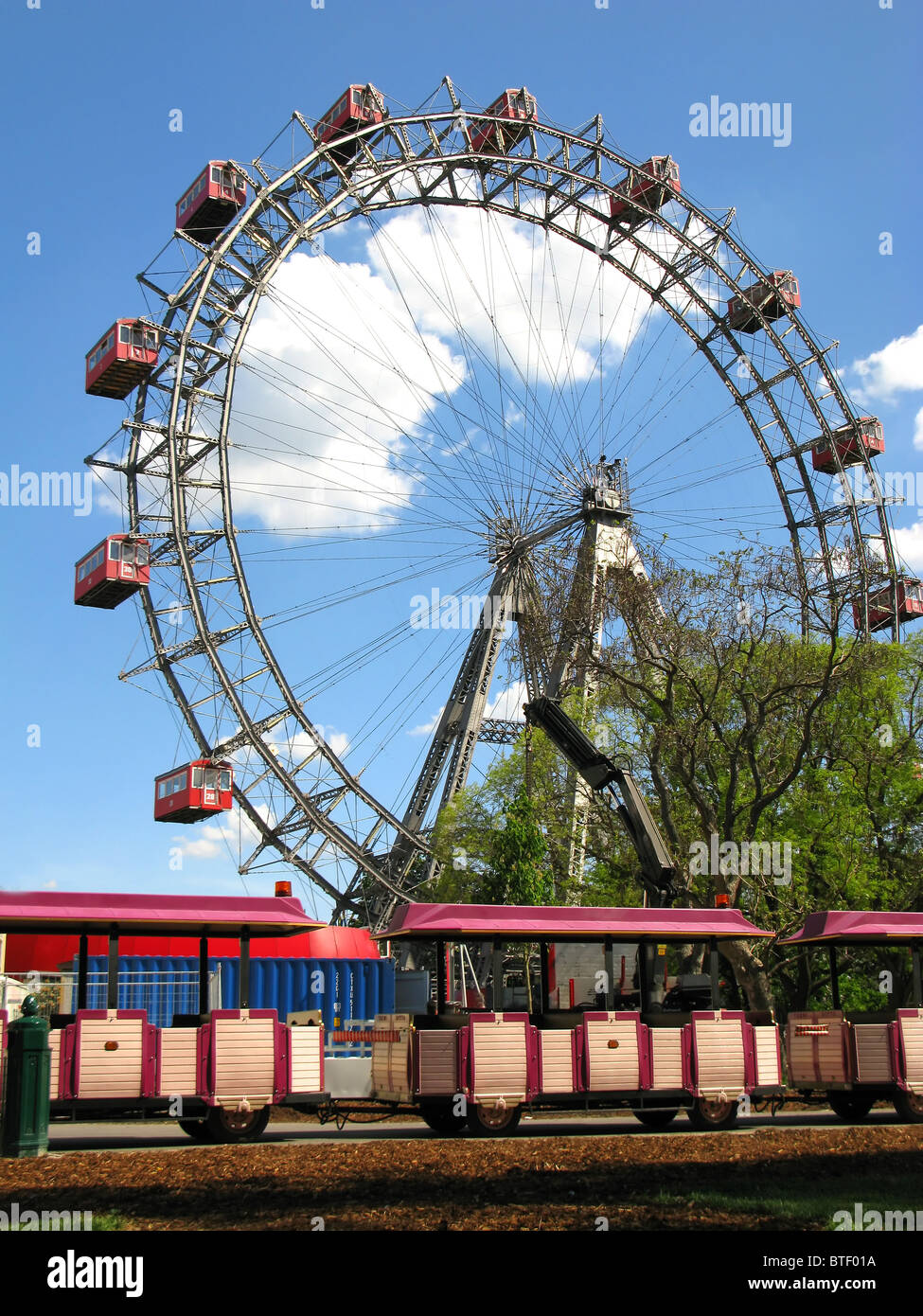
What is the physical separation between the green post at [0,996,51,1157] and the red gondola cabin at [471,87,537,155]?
127ft

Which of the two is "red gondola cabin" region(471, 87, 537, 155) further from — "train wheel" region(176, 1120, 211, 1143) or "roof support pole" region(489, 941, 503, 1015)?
"train wheel" region(176, 1120, 211, 1143)

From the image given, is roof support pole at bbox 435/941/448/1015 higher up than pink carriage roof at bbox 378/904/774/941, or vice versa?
pink carriage roof at bbox 378/904/774/941

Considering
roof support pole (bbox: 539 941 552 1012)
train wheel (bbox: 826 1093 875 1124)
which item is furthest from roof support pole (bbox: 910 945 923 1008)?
roof support pole (bbox: 539 941 552 1012)

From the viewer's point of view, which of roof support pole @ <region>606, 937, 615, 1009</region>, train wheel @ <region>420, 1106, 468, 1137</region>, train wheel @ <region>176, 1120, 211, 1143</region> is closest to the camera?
train wheel @ <region>176, 1120, 211, 1143</region>

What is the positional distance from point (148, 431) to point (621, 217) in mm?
20170

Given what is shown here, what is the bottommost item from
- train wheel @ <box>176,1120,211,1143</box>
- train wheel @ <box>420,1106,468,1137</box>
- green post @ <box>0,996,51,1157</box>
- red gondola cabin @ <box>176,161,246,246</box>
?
train wheel @ <box>420,1106,468,1137</box>

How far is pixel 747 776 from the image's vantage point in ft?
139

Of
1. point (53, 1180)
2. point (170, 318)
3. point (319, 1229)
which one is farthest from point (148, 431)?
point (319, 1229)

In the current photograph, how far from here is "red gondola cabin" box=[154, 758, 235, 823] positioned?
41.2 metres

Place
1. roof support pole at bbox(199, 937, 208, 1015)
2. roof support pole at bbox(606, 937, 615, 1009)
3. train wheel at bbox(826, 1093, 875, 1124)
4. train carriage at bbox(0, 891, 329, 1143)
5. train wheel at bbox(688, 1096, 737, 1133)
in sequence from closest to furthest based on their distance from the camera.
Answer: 1. train carriage at bbox(0, 891, 329, 1143)
2. roof support pole at bbox(199, 937, 208, 1015)
3. roof support pole at bbox(606, 937, 615, 1009)
4. train wheel at bbox(688, 1096, 737, 1133)
5. train wheel at bbox(826, 1093, 875, 1124)

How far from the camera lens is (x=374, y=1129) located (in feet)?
60.4

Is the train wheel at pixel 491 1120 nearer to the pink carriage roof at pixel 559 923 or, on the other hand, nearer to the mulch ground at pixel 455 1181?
the mulch ground at pixel 455 1181
